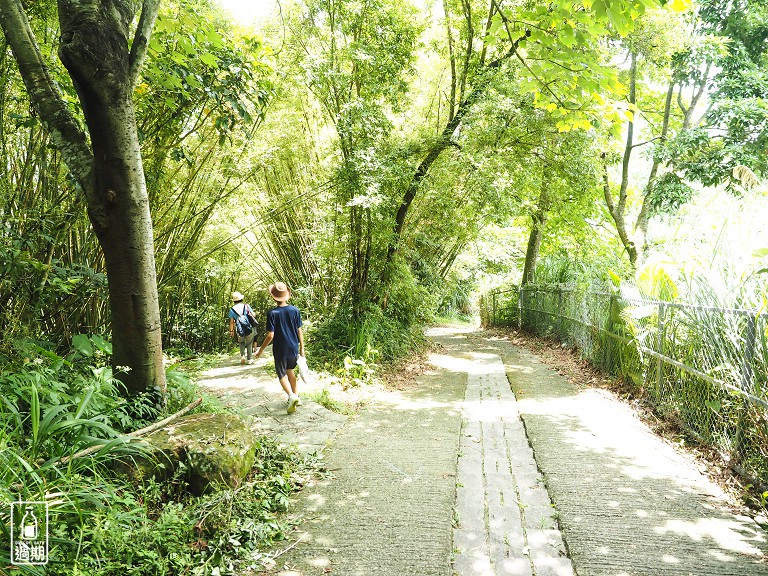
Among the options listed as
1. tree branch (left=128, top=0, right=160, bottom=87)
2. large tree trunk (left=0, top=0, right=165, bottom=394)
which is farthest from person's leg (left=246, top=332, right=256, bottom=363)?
tree branch (left=128, top=0, right=160, bottom=87)

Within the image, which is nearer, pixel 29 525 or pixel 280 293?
pixel 29 525

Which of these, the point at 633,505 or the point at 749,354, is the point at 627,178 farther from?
the point at 633,505

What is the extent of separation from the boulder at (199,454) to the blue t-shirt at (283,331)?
184 centimetres

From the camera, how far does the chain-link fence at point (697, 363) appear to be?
11.8 feet

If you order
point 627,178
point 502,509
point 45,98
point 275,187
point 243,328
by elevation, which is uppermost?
point 627,178

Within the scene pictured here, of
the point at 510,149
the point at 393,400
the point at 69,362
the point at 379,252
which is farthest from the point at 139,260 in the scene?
the point at 510,149

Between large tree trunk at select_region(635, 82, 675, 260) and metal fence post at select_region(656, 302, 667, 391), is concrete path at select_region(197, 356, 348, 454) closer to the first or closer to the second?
metal fence post at select_region(656, 302, 667, 391)

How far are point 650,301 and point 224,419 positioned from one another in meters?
4.83

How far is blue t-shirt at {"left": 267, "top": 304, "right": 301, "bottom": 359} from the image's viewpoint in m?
5.30

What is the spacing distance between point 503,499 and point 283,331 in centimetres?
288

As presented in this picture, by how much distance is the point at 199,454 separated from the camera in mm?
3123

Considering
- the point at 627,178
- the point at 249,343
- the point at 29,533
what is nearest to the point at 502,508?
the point at 29,533

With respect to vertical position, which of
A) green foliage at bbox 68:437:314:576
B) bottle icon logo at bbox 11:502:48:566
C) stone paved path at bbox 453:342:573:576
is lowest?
stone paved path at bbox 453:342:573:576

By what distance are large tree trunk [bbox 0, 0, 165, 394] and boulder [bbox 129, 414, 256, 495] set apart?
0.54m
